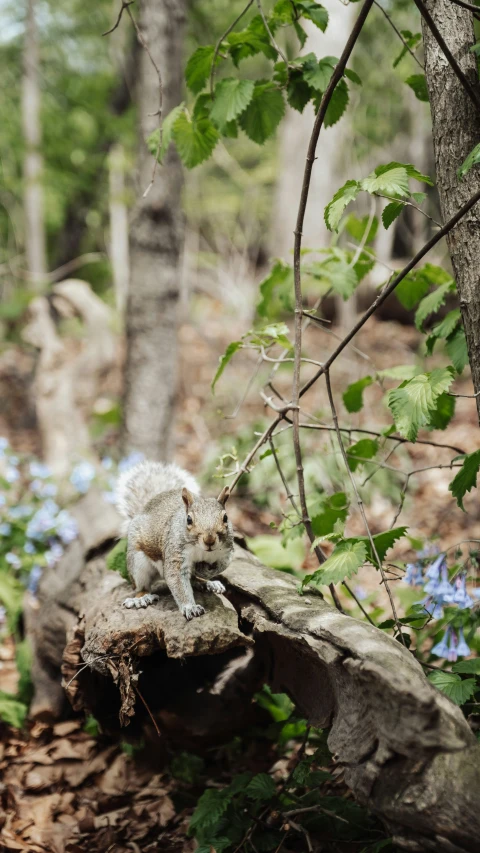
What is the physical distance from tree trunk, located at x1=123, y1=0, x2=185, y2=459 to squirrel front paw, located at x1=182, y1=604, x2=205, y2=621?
2.96m

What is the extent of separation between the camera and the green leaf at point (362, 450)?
2.55 m

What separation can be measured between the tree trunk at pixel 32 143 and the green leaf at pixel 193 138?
695 cm

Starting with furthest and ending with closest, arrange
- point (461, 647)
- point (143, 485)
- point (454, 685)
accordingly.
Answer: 1. point (143, 485)
2. point (461, 647)
3. point (454, 685)

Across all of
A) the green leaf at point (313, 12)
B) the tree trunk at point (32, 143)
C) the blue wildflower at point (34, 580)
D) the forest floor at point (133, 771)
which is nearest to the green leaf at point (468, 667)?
the forest floor at point (133, 771)

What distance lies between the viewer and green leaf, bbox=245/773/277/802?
2197 mm

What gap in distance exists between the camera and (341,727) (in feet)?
5.87

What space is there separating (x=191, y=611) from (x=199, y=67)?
1.86 m

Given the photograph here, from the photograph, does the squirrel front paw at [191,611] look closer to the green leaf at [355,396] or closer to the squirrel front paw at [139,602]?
the squirrel front paw at [139,602]

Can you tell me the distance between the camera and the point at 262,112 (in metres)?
2.37

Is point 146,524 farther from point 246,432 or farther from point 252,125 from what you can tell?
point 246,432

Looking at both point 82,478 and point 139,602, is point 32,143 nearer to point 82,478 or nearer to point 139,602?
A: point 82,478

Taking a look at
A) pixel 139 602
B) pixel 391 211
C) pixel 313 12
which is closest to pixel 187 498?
pixel 139 602

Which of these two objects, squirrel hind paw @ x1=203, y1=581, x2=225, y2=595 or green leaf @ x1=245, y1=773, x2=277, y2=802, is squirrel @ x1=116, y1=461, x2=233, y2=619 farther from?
green leaf @ x1=245, y1=773, x2=277, y2=802

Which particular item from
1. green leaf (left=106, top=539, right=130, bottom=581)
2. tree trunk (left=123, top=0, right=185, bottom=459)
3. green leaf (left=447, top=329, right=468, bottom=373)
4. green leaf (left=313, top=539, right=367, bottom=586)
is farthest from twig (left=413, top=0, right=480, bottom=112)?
tree trunk (left=123, top=0, right=185, bottom=459)
